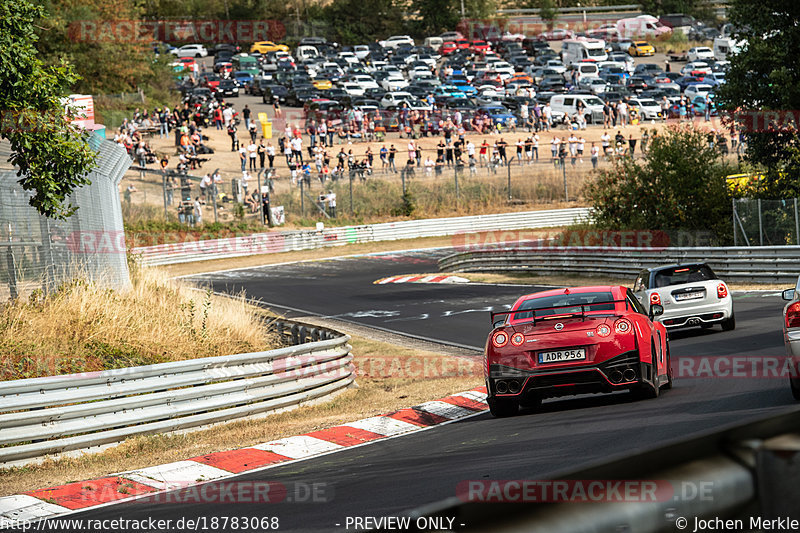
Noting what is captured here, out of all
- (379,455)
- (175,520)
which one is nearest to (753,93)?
(379,455)

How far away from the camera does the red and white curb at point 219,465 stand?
8.19 meters

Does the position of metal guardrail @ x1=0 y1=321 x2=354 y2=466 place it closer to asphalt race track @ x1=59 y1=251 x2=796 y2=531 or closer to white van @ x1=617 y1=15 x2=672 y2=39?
asphalt race track @ x1=59 y1=251 x2=796 y2=531

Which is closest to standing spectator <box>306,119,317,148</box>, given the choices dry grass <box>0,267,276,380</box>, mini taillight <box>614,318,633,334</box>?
dry grass <box>0,267,276,380</box>

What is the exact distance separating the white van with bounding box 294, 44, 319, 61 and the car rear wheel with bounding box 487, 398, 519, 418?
84823mm

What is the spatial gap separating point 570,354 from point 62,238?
9.17 meters

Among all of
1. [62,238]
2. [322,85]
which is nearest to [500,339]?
[62,238]

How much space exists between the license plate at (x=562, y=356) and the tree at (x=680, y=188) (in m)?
21.5

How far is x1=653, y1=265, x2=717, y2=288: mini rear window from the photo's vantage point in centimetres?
1767

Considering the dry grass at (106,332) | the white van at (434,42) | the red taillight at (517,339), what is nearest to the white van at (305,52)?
the white van at (434,42)

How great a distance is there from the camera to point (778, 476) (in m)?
2.47

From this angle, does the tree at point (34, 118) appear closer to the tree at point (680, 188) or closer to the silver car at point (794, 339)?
the silver car at point (794, 339)

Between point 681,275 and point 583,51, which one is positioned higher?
point 583,51

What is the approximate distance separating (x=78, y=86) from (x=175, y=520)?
239ft

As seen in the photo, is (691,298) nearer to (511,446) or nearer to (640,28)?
(511,446)
